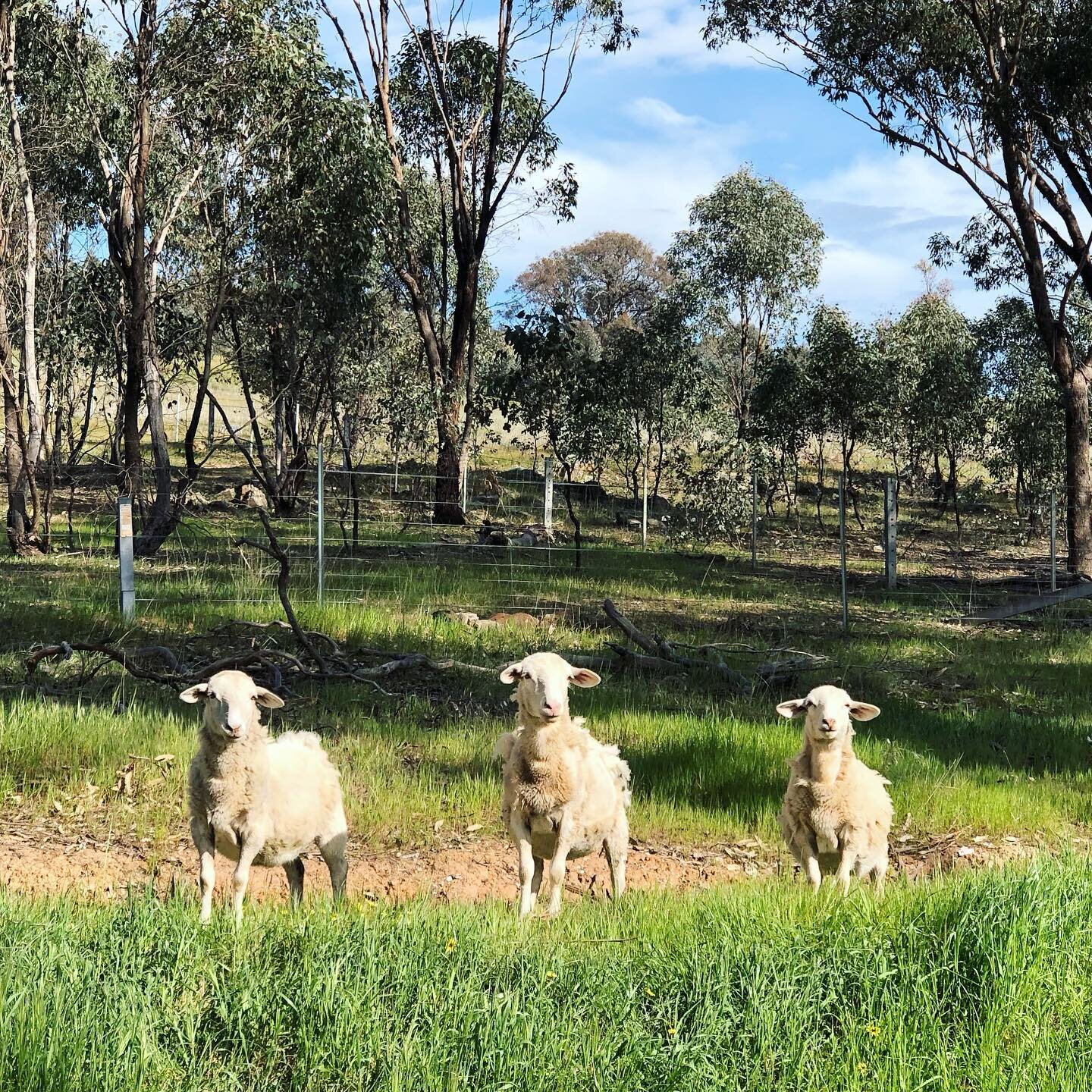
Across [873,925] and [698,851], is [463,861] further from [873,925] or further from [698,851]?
[873,925]

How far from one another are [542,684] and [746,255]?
137 feet

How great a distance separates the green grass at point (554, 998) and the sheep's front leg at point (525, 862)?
220mm

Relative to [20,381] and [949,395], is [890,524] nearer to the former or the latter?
[20,381]

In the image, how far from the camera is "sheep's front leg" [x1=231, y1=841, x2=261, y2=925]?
5.43 m

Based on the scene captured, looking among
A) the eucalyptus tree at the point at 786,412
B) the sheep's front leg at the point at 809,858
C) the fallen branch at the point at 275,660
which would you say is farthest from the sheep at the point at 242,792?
the eucalyptus tree at the point at 786,412

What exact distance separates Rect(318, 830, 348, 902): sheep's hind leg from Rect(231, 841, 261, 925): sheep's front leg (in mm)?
449

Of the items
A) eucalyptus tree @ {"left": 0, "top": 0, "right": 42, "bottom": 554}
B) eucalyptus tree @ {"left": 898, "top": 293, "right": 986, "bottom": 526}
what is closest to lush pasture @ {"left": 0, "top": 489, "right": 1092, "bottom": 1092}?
eucalyptus tree @ {"left": 0, "top": 0, "right": 42, "bottom": 554}

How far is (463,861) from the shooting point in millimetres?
7336

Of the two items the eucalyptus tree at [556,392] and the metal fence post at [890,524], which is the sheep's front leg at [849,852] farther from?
the eucalyptus tree at [556,392]

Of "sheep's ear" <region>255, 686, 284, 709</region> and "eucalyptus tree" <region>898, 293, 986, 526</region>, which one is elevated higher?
"eucalyptus tree" <region>898, 293, 986, 526</region>

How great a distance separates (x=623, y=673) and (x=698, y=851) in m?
4.37

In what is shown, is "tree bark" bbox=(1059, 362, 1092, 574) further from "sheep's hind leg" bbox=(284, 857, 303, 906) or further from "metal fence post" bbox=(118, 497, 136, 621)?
"sheep's hind leg" bbox=(284, 857, 303, 906)

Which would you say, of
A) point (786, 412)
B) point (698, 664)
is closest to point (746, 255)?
point (786, 412)

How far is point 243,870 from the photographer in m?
5.57
